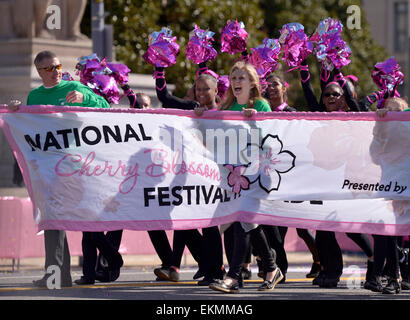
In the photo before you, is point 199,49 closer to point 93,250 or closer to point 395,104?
point 395,104

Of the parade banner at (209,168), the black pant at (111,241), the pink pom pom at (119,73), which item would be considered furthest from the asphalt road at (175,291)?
the pink pom pom at (119,73)

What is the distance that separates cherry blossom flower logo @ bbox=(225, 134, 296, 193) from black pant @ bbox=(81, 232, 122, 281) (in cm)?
129

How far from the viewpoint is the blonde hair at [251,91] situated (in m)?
9.93

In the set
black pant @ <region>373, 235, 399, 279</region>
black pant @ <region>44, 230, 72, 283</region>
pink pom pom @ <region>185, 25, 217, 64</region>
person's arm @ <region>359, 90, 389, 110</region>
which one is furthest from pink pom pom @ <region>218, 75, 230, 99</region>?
black pant @ <region>44, 230, 72, 283</region>

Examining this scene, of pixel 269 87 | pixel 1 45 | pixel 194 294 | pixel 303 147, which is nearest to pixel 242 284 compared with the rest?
pixel 194 294

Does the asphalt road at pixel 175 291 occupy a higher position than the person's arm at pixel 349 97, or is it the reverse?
the person's arm at pixel 349 97

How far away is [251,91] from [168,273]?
2.02 metres

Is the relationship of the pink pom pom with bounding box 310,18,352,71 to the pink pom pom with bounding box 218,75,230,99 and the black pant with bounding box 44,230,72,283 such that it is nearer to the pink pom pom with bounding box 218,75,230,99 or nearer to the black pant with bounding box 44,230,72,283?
the pink pom pom with bounding box 218,75,230,99

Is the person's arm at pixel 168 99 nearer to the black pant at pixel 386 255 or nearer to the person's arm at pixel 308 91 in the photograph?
the person's arm at pixel 308 91

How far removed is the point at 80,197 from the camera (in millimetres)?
9641

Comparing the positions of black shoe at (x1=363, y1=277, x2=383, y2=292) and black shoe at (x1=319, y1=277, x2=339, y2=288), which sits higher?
black shoe at (x1=363, y1=277, x2=383, y2=292)

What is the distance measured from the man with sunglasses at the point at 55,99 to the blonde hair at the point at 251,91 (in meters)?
1.11

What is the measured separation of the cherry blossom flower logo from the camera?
984cm

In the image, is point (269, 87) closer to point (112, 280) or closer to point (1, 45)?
point (112, 280)
